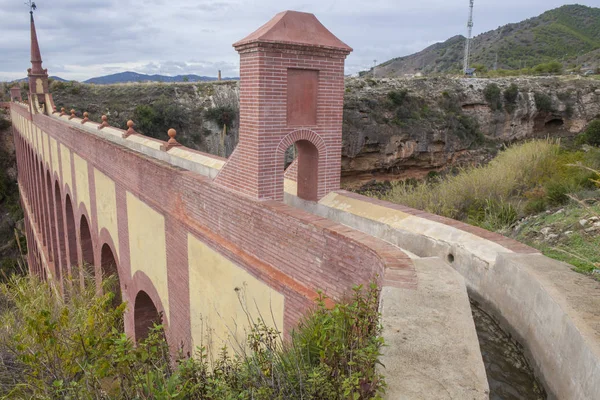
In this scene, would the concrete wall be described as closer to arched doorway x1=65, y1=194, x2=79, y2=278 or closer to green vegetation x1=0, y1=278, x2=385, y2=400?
green vegetation x1=0, y1=278, x2=385, y2=400

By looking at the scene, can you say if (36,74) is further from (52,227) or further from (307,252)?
(307,252)

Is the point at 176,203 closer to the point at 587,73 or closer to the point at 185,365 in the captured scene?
the point at 185,365

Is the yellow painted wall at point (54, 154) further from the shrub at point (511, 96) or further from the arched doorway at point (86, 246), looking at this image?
the shrub at point (511, 96)

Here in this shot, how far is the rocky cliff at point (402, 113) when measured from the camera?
1024 inches

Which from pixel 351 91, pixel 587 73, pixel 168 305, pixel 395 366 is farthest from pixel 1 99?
pixel 587 73

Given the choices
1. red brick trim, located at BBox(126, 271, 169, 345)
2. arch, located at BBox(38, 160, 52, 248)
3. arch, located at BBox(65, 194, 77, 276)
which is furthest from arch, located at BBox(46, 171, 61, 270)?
red brick trim, located at BBox(126, 271, 169, 345)

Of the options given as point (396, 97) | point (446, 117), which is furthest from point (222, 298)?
point (446, 117)

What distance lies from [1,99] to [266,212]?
36786 mm

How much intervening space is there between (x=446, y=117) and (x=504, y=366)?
27.0 metres

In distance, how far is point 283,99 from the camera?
196 inches

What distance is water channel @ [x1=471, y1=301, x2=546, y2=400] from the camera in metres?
2.94

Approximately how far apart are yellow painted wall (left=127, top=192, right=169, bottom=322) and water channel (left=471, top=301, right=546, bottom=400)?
186 inches

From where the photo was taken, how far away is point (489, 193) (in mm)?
9289

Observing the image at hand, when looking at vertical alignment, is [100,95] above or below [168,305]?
above
